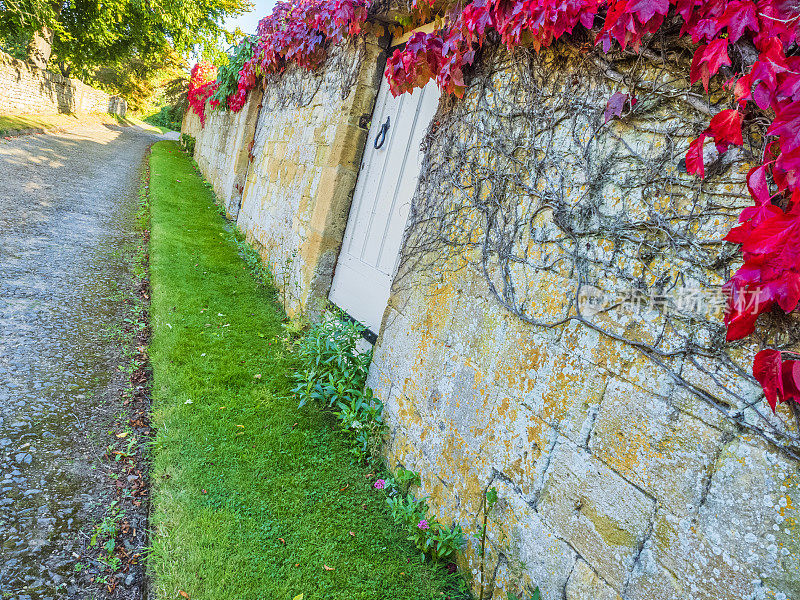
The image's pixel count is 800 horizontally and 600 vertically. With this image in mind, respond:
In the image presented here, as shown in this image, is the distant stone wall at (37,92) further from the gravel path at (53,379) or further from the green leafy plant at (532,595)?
the green leafy plant at (532,595)

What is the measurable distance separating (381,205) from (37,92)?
69.2ft

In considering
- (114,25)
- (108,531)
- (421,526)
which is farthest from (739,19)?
(114,25)

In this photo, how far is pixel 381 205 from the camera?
405 cm

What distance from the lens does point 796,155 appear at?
4.17ft

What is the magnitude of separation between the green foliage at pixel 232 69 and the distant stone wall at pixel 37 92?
9763mm

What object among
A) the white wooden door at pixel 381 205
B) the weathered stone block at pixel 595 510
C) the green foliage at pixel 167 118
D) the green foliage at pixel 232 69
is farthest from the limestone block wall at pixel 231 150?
the green foliage at pixel 167 118

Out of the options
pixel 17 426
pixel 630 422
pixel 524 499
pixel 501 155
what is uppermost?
pixel 501 155

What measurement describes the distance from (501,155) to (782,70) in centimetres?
124

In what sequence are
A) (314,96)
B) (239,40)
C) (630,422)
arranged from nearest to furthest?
(630,422), (314,96), (239,40)

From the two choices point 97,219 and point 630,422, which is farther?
point 97,219

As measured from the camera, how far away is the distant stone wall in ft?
52.3

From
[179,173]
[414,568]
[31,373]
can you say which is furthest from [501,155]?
[179,173]

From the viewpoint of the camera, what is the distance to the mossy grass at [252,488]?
2207 millimetres

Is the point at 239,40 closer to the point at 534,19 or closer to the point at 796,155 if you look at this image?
the point at 534,19
